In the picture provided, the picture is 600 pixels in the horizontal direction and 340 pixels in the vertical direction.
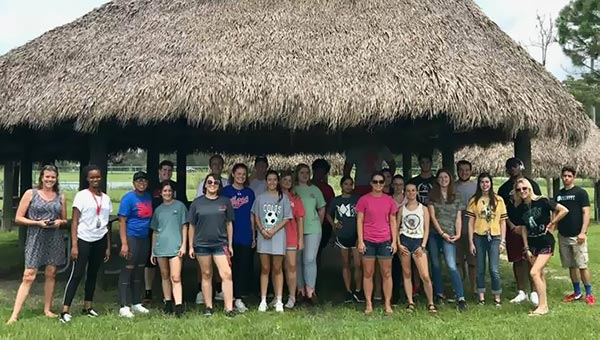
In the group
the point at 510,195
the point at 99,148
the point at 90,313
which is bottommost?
the point at 90,313

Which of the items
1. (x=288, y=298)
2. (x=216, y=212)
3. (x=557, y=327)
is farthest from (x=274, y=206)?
(x=557, y=327)

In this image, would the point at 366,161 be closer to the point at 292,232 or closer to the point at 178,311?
the point at 292,232

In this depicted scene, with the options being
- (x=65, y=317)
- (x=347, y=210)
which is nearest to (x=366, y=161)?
(x=347, y=210)

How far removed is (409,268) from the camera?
19.4 feet

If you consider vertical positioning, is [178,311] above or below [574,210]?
below

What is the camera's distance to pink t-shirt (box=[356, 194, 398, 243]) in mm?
5766

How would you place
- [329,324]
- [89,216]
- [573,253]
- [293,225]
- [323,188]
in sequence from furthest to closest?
[323,188], [573,253], [293,225], [89,216], [329,324]

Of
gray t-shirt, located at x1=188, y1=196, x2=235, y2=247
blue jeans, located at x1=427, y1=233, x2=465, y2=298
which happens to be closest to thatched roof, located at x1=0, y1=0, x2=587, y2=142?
gray t-shirt, located at x1=188, y1=196, x2=235, y2=247

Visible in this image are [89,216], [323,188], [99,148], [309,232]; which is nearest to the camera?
[89,216]

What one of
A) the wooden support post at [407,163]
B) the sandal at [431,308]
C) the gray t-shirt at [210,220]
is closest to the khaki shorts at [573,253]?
the sandal at [431,308]

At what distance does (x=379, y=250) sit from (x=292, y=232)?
0.90 m

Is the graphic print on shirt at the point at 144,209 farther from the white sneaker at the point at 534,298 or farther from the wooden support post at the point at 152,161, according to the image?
the wooden support post at the point at 152,161

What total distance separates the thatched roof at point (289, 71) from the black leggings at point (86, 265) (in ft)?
4.70

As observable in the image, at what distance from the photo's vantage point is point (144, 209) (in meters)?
5.83
